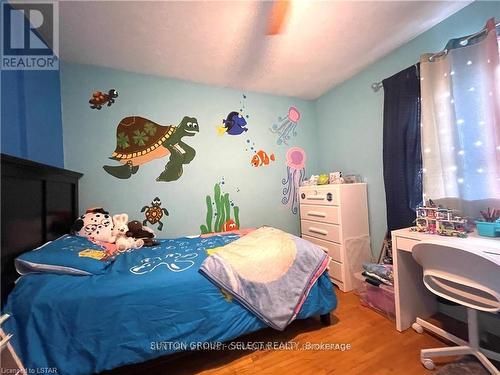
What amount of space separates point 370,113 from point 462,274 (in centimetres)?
177

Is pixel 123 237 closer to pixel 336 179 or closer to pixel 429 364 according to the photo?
pixel 336 179

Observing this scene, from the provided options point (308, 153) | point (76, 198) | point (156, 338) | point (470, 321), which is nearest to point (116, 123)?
point (76, 198)

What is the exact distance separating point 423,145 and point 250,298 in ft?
5.97

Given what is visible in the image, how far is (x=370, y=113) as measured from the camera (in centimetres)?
227

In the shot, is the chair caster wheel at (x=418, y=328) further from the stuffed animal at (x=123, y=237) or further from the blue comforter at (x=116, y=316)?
the stuffed animal at (x=123, y=237)

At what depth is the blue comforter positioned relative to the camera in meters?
1.03

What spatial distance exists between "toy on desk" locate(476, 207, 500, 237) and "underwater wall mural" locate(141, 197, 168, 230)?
2617 millimetres

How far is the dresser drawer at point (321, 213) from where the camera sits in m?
2.17

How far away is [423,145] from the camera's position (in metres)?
1.70

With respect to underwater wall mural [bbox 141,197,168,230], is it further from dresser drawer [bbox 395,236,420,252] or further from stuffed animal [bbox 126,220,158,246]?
dresser drawer [bbox 395,236,420,252]

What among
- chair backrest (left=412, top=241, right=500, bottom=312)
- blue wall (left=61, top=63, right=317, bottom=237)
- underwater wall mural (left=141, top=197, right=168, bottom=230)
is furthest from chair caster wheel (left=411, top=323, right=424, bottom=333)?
underwater wall mural (left=141, top=197, right=168, bottom=230)

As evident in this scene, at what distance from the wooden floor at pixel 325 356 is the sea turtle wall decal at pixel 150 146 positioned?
1.69 m

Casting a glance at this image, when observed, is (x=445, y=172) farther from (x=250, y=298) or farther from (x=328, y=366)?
(x=250, y=298)

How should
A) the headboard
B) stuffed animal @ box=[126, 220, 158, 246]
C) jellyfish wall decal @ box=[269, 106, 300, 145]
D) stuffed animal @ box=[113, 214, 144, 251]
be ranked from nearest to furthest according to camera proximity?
the headboard, stuffed animal @ box=[113, 214, 144, 251], stuffed animal @ box=[126, 220, 158, 246], jellyfish wall decal @ box=[269, 106, 300, 145]
